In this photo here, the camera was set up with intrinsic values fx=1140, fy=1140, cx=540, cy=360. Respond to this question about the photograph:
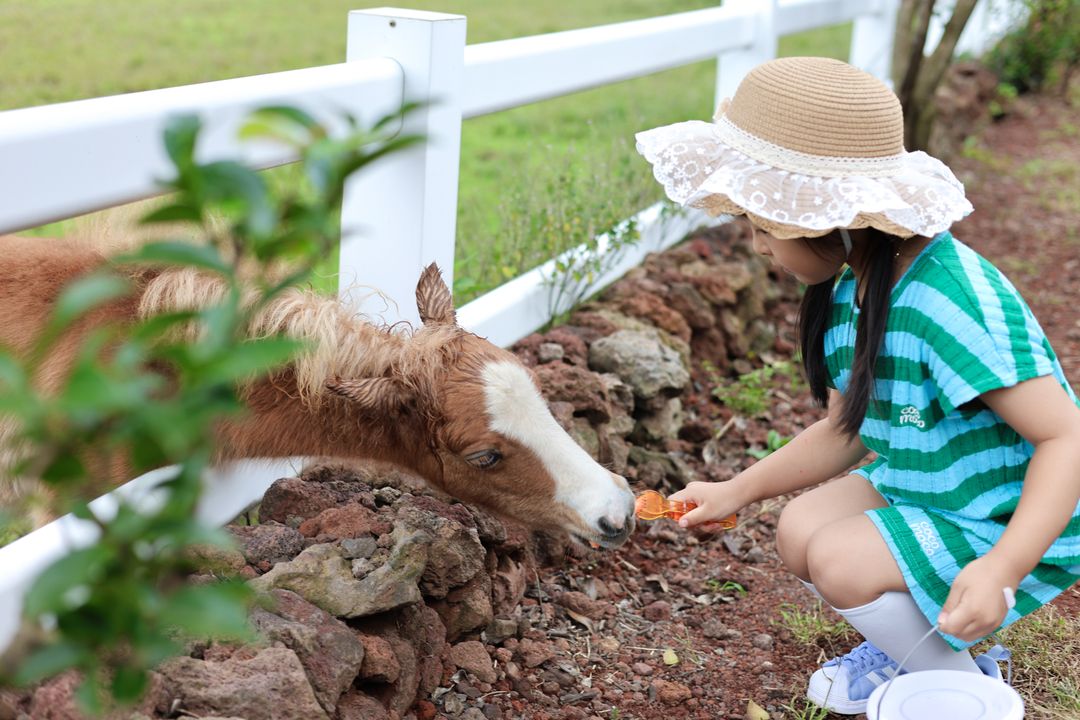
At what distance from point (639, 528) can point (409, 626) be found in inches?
42.9

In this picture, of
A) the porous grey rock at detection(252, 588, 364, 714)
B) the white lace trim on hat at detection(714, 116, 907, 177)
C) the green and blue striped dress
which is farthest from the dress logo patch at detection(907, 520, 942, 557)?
the porous grey rock at detection(252, 588, 364, 714)

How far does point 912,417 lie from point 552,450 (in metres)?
0.76

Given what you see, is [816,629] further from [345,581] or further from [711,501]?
[345,581]

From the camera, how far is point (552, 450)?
8.18ft

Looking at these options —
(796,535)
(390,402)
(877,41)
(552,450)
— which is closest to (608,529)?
(552,450)

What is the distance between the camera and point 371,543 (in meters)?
2.46

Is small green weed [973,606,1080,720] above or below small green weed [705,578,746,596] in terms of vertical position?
above

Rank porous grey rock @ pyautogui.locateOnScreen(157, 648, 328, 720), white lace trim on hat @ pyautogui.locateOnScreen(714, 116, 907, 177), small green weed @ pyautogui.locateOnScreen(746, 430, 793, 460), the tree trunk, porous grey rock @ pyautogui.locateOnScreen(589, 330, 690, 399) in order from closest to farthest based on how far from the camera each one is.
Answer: porous grey rock @ pyautogui.locateOnScreen(157, 648, 328, 720) < white lace trim on hat @ pyautogui.locateOnScreen(714, 116, 907, 177) < porous grey rock @ pyautogui.locateOnScreen(589, 330, 690, 399) < small green weed @ pyautogui.locateOnScreen(746, 430, 793, 460) < the tree trunk

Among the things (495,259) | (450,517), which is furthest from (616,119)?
(450,517)

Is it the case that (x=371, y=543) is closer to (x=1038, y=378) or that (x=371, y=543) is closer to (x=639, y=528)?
(x=639, y=528)

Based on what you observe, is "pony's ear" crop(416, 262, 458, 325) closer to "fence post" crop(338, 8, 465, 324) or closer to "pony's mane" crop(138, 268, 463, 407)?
"pony's mane" crop(138, 268, 463, 407)

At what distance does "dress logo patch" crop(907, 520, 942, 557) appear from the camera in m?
2.31

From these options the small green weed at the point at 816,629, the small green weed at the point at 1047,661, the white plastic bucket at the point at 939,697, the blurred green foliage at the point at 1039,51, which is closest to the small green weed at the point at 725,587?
the small green weed at the point at 816,629

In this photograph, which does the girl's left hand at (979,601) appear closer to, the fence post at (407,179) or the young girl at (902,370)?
the young girl at (902,370)
